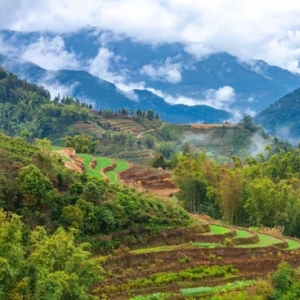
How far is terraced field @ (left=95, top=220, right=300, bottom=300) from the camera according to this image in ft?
70.8

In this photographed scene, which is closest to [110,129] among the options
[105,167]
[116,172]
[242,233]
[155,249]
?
[105,167]

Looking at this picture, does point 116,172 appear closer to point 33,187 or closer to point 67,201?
point 67,201

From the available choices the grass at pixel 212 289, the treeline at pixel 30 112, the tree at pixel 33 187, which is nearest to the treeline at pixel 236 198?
the grass at pixel 212 289

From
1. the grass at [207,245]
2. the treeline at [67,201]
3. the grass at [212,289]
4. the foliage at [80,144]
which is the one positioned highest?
the foliage at [80,144]

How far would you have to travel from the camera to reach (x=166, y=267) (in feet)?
80.4

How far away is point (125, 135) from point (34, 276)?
100816 millimetres

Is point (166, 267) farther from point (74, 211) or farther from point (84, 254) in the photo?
point (84, 254)

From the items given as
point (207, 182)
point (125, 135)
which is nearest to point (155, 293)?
point (207, 182)

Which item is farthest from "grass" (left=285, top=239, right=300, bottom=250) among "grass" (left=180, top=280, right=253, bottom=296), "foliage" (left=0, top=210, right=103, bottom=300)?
"foliage" (left=0, top=210, right=103, bottom=300)

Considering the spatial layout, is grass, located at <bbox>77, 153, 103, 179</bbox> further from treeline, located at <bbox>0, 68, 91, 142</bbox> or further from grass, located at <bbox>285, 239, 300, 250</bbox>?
treeline, located at <bbox>0, 68, 91, 142</bbox>

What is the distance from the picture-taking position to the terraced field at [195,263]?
70.8 feet

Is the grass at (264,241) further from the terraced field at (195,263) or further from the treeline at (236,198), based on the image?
the treeline at (236,198)

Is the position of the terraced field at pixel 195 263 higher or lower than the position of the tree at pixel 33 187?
lower

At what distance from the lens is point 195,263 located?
2527 centimetres
